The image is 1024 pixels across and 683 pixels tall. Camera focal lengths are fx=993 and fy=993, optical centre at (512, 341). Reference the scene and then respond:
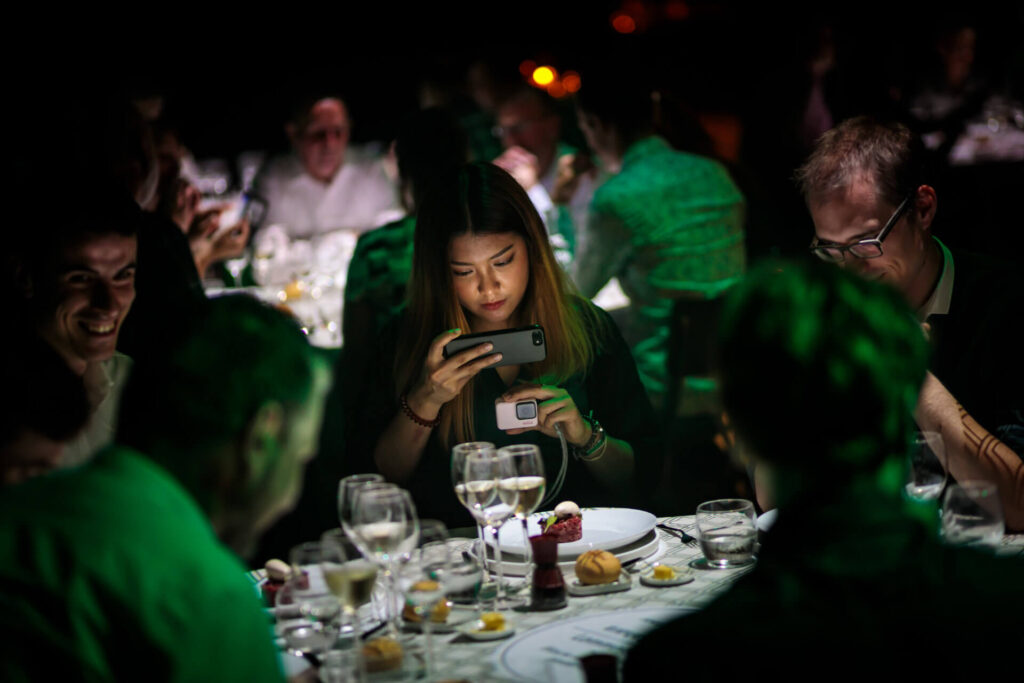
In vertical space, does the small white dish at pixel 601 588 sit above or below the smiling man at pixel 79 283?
below

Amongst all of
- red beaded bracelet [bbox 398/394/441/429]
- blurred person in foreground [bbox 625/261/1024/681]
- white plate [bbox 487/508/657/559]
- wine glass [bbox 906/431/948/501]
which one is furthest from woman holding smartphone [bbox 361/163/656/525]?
blurred person in foreground [bbox 625/261/1024/681]

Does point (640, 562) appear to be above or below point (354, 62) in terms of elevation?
below

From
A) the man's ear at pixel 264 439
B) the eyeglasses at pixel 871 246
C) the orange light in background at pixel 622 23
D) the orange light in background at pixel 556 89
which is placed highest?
the orange light in background at pixel 622 23

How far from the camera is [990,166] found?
5316mm

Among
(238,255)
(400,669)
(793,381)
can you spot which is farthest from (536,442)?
(238,255)

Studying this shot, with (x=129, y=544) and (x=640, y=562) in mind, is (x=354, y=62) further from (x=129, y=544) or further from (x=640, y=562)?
(x=129, y=544)

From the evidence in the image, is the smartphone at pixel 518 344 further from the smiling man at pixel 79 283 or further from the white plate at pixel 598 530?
the smiling man at pixel 79 283

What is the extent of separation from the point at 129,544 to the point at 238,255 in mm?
3820

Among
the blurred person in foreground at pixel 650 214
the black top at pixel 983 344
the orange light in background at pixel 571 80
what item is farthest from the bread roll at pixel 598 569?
the orange light in background at pixel 571 80

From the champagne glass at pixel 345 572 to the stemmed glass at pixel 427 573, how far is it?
67mm

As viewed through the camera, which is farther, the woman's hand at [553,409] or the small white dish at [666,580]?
the woman's hand at [553,409]

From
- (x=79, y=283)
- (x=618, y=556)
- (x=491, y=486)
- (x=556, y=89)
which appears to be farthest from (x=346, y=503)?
(x=556, y=89)

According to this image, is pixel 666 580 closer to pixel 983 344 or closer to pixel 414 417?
pixel 414 417

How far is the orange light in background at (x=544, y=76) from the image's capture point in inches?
233
